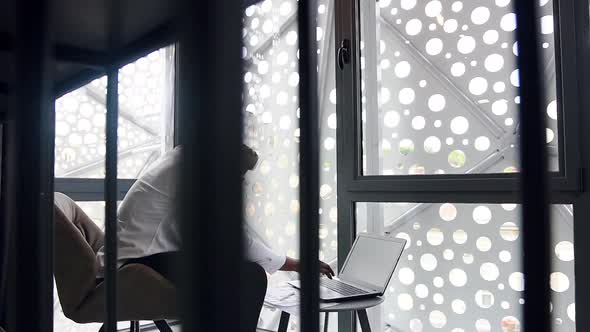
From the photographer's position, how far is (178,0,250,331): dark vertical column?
0.31 metres

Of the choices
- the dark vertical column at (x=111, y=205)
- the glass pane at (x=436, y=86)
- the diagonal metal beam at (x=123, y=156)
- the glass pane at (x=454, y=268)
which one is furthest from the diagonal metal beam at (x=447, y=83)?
the dark vertical column at (x=111, y=205)

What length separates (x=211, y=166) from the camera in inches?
12.3

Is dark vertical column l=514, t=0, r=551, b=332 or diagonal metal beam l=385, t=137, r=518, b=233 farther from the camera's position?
diagonal metal beam l=385, t=137, r=518, b=233

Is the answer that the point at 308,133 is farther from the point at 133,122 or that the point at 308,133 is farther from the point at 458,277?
the point at 133,122

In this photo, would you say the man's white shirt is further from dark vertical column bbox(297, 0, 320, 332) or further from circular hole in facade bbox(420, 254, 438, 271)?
dark vertical column bbox(297, 0, 320, 332)

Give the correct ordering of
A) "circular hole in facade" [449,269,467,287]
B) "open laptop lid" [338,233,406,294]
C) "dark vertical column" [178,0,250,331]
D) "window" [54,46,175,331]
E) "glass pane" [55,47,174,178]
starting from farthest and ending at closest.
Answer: "glass pane" [55,47,174,178] → "window" [54,46,175,331] → "circular hole in facade" [449,269,467,287] → "open laptop lid" [338,233,406,294] → "dark vertical column" [178,0,250,331]

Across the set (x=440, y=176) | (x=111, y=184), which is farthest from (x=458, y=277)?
(x=111, y=184)

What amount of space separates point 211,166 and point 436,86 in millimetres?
1864

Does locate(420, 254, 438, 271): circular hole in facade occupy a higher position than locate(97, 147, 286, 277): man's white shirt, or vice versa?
locate(97, 147, 286, 277): man's white shirt

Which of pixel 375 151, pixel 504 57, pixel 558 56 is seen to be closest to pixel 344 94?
pixel 375 151

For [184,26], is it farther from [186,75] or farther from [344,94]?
[344,94]

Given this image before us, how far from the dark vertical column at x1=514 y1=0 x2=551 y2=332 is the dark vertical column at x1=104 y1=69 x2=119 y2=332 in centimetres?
42

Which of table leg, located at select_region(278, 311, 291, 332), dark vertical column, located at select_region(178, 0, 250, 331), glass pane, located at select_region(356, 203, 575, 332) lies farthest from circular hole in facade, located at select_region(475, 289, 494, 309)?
dark vertical column, located at select_region(178, 0, 250, 331)

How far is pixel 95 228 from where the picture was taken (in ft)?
6.16
